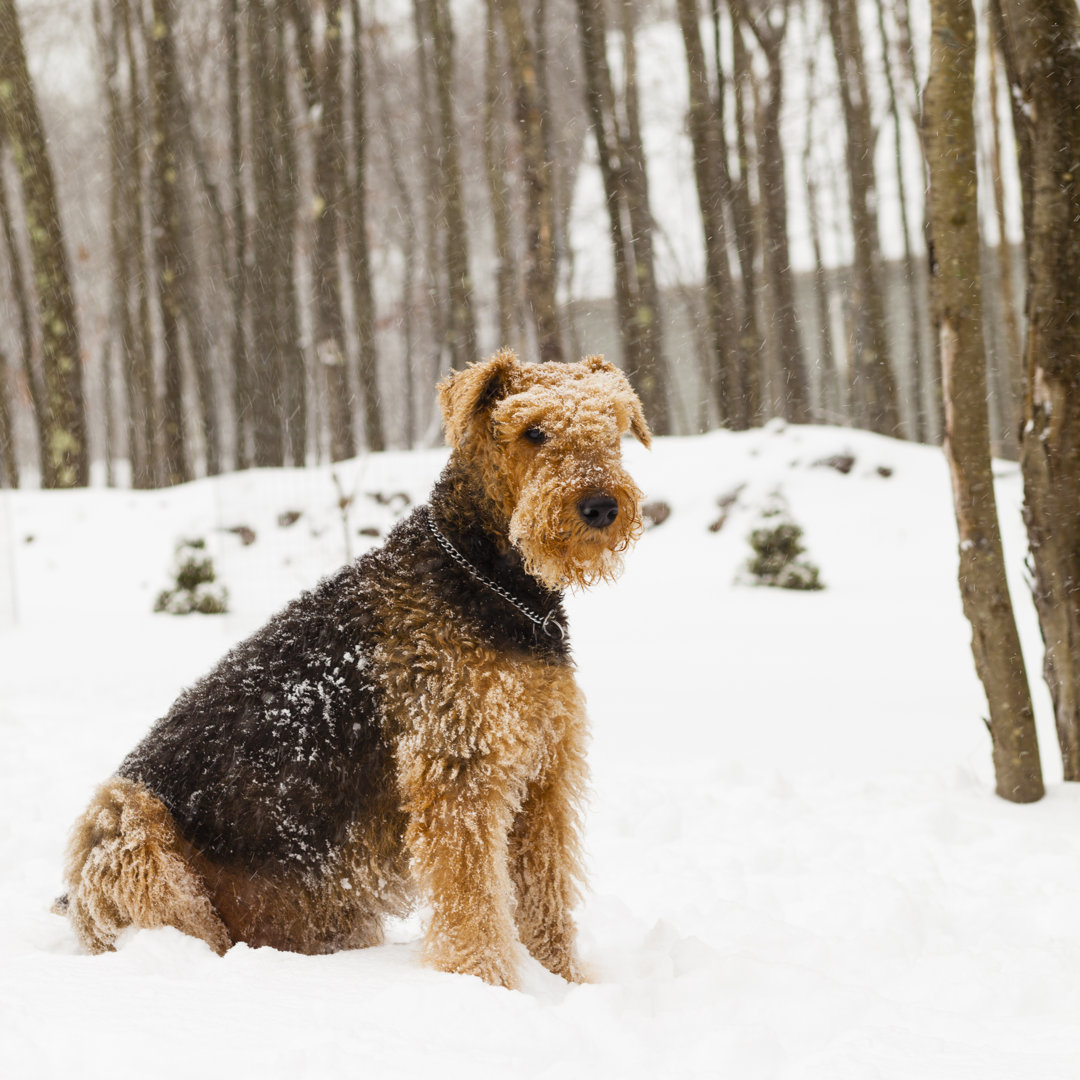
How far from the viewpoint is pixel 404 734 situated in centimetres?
273

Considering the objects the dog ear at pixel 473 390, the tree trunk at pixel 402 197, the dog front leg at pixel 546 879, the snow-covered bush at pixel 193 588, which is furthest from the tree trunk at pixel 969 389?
the tree trunk at pixel 402 197

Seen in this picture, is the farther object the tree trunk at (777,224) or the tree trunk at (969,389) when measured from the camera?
the tree trunk at (777,224)

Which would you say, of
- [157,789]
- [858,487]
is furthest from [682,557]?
[157,789]

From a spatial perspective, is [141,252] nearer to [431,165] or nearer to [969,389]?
[431,165]

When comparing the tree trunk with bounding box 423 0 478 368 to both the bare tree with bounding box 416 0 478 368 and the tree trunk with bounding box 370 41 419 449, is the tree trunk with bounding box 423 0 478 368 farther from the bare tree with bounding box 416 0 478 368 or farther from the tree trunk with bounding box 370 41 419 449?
the tree trunk with bounding box 370 41 419 449

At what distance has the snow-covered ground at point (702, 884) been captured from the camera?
2.12 metres

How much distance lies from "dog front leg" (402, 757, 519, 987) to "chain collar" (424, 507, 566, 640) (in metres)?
0.43

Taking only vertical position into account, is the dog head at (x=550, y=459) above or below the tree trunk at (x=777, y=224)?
below

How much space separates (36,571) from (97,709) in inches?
295

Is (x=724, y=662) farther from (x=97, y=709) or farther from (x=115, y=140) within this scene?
(x=115, y=140)

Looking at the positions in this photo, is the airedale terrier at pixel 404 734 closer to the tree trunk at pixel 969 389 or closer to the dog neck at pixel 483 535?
the dog neck at pixel 483 535

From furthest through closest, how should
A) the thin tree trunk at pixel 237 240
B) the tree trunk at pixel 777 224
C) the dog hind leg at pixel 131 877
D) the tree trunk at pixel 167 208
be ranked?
the thin tree trunk at pixel 237 240 → the tree trunk at pixel 777 224 → the tree trunk at pixel 167 208 → the dog hind leg at pixel 131 877

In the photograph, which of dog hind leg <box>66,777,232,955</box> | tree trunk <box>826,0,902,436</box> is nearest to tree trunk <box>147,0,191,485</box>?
tree trunk <box>826,0,902,436</box>

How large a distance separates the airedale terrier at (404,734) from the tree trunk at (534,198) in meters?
7.37
